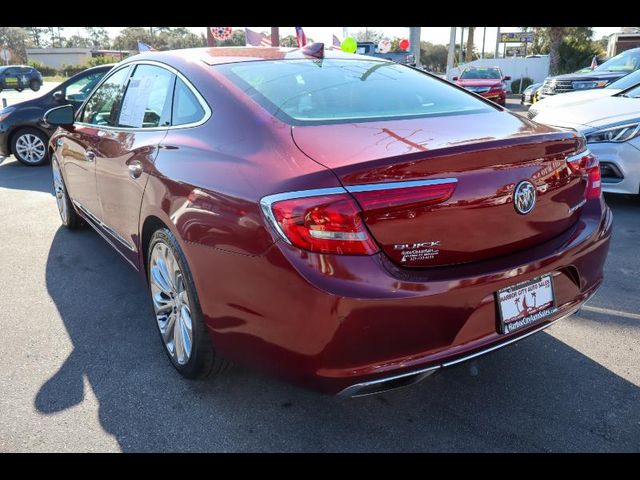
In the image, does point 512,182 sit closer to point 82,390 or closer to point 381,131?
point 381,131

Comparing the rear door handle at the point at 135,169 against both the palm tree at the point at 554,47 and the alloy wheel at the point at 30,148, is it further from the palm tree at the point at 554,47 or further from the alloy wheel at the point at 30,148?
the palm tree at the point at 554,47

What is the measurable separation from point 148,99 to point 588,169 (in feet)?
7.69

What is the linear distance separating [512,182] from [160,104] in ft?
6.24

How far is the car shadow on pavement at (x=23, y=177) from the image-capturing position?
7383mm

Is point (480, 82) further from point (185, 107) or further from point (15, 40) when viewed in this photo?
point (15, 40)

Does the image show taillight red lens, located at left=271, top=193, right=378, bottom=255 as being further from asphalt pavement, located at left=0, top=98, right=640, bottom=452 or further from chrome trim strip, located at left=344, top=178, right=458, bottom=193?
asphalt pavement, located at left=0, top=98, right=640, bottom=452

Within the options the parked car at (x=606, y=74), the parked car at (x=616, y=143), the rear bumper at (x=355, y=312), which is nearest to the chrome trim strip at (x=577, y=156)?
the rear bumper at (x=355, y=312)

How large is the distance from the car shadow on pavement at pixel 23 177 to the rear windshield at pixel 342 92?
17.1ft

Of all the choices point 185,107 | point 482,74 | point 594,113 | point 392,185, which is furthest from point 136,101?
point 482,74

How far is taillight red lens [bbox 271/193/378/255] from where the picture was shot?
1.86m

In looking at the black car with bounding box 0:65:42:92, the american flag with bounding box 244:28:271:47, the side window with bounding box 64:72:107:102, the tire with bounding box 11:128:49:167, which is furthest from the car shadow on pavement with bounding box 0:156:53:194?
the black car with bounding box 0:65:42:92

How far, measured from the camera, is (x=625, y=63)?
11961 millimetres

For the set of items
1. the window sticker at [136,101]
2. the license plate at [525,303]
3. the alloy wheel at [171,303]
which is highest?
the window sticker at [136,101]
